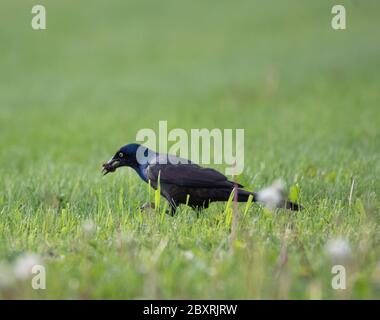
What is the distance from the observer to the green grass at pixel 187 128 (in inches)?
162

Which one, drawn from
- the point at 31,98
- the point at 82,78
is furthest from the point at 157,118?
the point at 82,78

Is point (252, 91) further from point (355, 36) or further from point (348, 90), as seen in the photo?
point (355, 36)

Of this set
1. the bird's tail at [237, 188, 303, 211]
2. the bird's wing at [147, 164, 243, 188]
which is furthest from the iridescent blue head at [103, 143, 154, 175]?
the bird's tail at [237, 188, 303, 211]

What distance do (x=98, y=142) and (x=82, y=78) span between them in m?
11.4

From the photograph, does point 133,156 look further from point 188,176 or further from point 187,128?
point 187,128

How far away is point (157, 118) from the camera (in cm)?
1541

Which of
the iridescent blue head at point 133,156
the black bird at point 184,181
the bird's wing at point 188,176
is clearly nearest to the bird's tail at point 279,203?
the black bird at point 184,181

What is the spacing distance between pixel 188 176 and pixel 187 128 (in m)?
7.63

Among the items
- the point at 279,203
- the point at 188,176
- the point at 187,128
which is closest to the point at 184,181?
the point at 188,176

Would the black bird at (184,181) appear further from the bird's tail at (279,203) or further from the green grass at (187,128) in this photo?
the green grass at (187,128)

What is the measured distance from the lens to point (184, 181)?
5.90 meters

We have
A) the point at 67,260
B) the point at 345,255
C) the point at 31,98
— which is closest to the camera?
the point at 345,255

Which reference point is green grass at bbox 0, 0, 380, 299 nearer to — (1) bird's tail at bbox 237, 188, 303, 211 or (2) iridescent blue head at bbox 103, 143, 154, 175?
(1) bird's tail at bbox 237, 188, 303, 211
